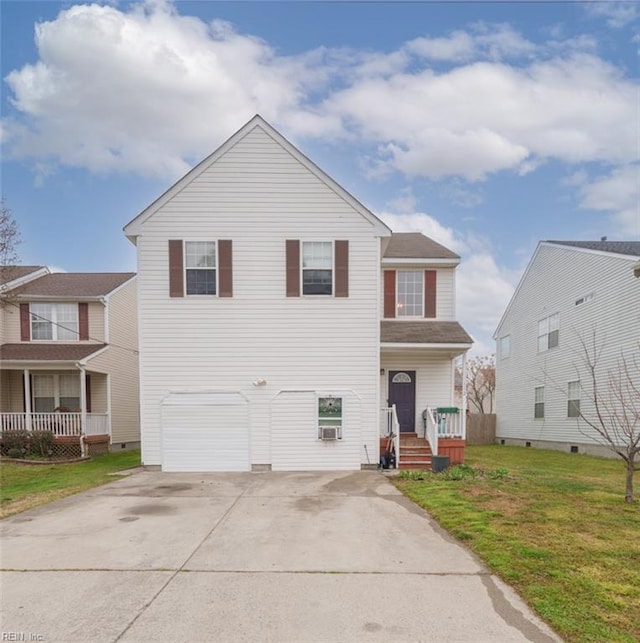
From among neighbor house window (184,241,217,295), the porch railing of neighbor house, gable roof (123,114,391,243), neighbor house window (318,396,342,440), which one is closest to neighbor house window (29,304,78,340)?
gable roof (123,114,391,243)

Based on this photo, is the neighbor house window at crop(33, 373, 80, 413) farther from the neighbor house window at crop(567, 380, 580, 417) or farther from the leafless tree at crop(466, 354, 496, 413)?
the leafless tree at crop(466, 354, 496, 413)

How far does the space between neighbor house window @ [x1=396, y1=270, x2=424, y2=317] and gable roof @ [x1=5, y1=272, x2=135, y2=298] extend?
457 inches

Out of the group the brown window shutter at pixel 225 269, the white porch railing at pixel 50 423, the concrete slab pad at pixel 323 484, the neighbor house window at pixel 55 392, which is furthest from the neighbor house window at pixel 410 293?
the neighbor house window at pixel 55 392

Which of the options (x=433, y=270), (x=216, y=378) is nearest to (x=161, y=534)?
(x=216, y=378)

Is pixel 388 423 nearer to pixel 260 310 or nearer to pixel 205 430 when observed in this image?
pixel 260 310

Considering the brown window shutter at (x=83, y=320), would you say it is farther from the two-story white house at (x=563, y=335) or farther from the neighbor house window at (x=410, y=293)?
the two-story white house at (x=563, y=335)

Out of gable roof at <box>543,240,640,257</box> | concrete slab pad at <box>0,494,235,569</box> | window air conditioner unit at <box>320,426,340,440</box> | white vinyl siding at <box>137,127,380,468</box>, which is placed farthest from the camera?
gable roof at <box>543,240,640,257</box>

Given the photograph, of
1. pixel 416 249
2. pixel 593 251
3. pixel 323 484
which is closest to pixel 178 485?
pixel 323 484

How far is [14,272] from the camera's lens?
55.6 ft

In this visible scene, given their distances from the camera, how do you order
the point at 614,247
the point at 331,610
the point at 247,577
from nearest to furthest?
the point at 331,610
the point at 247,577
the point at 614,247

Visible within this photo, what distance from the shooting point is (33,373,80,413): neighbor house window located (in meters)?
15.9

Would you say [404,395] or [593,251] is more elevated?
[593,251]

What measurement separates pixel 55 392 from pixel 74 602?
49.0 ft

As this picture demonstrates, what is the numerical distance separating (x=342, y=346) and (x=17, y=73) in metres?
11.8
